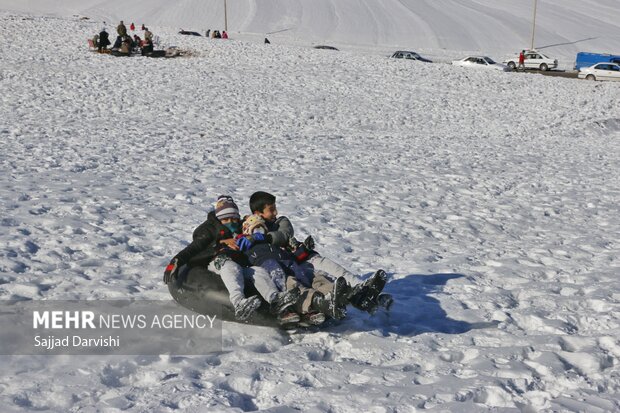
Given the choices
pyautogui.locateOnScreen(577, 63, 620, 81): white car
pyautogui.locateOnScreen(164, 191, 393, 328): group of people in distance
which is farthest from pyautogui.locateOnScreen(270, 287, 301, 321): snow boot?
pyautogui.locateOnScreen(577, 63, 620, 81): white car

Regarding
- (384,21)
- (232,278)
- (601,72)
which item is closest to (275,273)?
(232,278)

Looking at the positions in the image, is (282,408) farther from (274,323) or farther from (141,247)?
(141,247)

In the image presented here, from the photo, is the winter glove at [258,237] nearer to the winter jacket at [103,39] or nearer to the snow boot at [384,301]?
the snow boot at [384,301]

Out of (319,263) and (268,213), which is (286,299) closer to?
(319,263)

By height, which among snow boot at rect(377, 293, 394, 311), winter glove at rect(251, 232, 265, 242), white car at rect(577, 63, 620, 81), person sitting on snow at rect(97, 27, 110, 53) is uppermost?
person sitting on snow at rect(97, 27, 110, 53)

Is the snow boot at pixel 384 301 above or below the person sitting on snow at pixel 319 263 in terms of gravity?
below

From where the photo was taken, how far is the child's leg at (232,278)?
6.13 meters

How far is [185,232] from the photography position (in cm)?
986

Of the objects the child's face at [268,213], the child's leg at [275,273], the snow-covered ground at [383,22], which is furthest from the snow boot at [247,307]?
the snow-covered ground at [383,22]

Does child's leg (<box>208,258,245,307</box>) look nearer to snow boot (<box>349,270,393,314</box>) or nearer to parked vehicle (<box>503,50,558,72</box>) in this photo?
snow boot (<box>349,270,393,314</box>)

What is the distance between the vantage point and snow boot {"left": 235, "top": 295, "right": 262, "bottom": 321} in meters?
5.98

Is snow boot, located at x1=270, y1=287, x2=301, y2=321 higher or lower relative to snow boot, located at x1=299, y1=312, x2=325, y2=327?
higher

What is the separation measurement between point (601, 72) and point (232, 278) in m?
35.9

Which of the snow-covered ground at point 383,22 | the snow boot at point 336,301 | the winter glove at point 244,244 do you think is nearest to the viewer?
the snow boot at point 336,301
